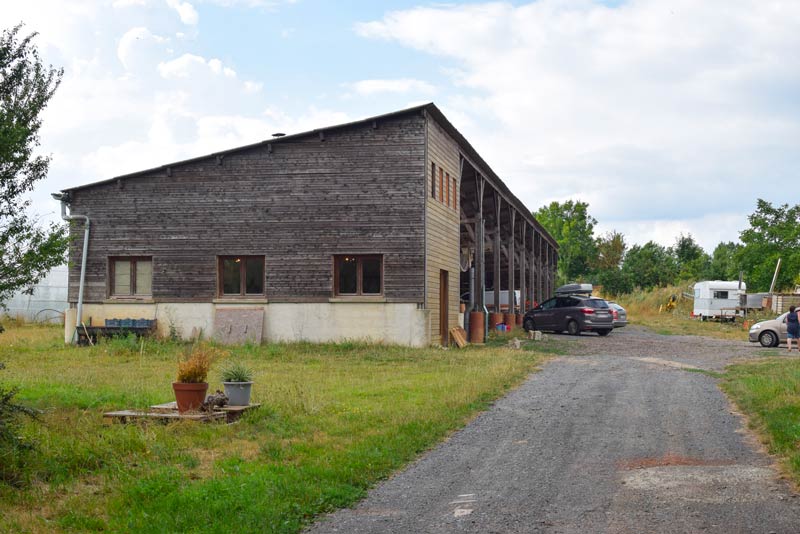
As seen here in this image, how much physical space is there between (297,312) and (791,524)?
18804 mm

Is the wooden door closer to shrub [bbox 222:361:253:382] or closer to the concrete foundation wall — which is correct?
the concrete foundation wall

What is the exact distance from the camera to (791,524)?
6402mm

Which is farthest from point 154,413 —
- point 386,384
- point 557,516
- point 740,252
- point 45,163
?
point 740,252

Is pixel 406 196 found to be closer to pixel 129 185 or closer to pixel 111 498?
pixel 129 185

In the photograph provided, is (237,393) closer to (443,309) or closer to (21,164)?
(21,164)

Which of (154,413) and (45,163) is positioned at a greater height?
(45,163)

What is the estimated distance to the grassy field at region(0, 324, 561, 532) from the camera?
22.8ft

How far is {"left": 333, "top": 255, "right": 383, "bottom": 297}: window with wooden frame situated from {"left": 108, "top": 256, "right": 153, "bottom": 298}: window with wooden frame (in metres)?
5.85

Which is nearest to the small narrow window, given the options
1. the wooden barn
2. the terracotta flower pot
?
the wooden barn

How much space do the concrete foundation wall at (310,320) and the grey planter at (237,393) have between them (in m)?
11.7

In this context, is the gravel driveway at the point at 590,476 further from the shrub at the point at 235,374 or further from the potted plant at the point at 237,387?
the shrub at the point at 235,374

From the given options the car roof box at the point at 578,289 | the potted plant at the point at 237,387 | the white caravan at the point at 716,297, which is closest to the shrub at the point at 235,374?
the potted plant at the point at 237,387

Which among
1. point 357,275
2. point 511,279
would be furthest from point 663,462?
point 511,279

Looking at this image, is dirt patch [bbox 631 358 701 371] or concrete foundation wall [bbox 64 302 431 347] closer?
dirt patch [bbox 631 358 701 371]
